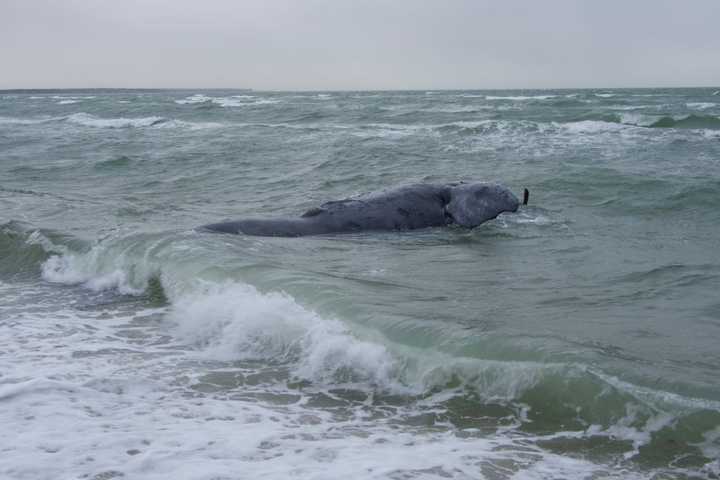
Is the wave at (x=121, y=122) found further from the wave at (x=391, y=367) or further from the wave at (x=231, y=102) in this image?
the wave at (x=391, y=367)

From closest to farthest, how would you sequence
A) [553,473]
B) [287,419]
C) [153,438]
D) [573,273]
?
[553,473] → [153,438] → [287,419] → [573,273]

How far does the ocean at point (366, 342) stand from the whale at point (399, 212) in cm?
29

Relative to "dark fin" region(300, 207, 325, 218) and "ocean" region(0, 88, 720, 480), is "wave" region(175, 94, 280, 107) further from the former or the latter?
"dark fin" region(300, 207, 325, 218)

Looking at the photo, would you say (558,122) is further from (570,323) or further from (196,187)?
(570,323)

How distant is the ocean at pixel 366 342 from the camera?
3.85m

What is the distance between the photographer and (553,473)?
3.60 m

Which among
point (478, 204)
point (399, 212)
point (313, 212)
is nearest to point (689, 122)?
point (478, 204)

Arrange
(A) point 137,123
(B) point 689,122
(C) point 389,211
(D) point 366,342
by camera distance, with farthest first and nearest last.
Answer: (A) point 137,123, (B) point 689,122, (C) point 389,211, (D) point 366,342

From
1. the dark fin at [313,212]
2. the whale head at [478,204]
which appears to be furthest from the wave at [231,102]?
the whale head at [478,204]

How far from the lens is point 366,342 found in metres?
5.45

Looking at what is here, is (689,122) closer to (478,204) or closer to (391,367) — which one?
(478,204)

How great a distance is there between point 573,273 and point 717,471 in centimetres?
376

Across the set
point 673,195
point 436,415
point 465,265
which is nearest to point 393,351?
point 436,415

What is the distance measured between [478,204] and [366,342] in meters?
4.54
